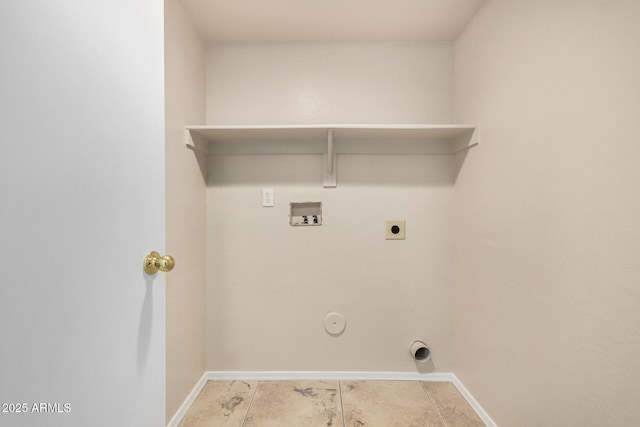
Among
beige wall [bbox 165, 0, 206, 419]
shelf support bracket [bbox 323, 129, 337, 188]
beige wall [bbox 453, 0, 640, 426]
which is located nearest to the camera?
beige wall [bbox 453, 0, 640, 426]

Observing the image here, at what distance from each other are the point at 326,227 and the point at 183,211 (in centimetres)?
85

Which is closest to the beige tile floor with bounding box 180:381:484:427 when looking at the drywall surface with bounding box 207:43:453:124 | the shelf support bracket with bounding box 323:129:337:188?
the shelf support bracket with bounding box 323:129:337:188

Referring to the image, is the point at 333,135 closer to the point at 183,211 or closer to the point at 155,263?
the point at 183,211

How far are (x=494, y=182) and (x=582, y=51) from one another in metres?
0.59

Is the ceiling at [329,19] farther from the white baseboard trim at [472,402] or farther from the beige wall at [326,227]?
the white baseboard trim at [472,402]

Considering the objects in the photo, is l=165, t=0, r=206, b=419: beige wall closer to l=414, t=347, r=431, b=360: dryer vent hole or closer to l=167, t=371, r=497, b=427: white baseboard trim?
l=167, t=371, r=497, b=427: white baseboard trim

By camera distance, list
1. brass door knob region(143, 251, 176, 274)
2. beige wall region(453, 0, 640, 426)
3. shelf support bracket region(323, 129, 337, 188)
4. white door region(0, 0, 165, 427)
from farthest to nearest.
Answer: shelf support bracket region(323, 129, 337, 188)
beige wall region(453, 0, 640, 426)
brass door knob region(143, 251, 176, 274)
white door region(0, 0, 165, 427)

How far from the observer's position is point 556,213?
99 centimetres

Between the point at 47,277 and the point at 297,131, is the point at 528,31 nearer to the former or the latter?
the point at 297,131

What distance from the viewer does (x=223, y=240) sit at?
180 centimetres

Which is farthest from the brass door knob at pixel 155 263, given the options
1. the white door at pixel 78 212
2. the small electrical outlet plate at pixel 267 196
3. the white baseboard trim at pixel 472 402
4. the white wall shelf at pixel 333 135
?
the white baseboard trim at pixel 472 402

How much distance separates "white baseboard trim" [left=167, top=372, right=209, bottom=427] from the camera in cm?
137

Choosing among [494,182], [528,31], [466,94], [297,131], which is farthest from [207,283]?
[528,31]

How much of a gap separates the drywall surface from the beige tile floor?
1675mm
